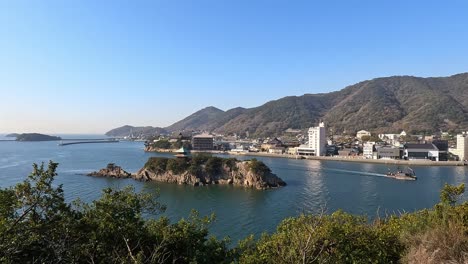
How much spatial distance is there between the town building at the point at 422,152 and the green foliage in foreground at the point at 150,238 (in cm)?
3886

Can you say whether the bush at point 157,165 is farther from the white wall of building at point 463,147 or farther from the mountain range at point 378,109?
the mountain range at point 378,109

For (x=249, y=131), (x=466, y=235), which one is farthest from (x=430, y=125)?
(x=466, y=235)

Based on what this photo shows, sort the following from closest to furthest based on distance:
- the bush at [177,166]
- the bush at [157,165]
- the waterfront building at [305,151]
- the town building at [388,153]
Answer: the bush at [177,166] < the bush at [157,165] < the town building at [388,153] < the waterfront building at [305,151]

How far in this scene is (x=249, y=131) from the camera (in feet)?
332

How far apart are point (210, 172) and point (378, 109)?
76.5 metres

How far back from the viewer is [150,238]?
4.64 meters

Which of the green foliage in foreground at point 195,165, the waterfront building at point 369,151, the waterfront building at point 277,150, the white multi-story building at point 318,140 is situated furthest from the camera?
the waterfront building at point 277,150

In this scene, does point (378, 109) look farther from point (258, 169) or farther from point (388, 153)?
point (258, 169)

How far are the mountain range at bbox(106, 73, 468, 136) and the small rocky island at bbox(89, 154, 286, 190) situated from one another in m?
53.8

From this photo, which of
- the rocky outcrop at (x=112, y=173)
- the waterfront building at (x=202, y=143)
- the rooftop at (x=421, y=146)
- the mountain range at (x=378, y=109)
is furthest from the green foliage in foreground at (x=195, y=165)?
the mountain range at (x=378, y=109)

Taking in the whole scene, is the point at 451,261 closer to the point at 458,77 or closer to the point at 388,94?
the point at 388,94

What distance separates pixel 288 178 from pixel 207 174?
6507mm

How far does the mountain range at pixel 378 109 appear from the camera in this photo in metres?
73.9

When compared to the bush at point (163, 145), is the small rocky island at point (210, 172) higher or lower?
lower
